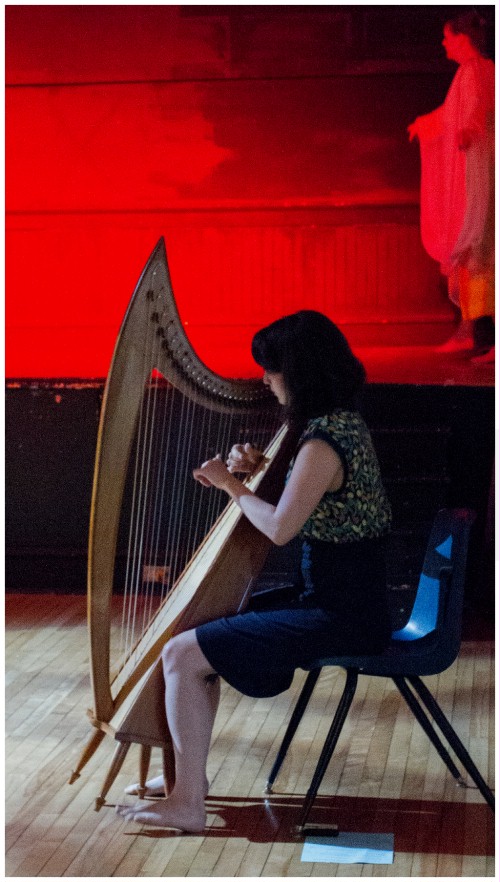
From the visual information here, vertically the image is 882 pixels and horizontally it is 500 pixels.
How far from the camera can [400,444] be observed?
445cm

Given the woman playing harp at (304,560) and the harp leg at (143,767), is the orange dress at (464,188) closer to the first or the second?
the woman playing harp at (304,560)

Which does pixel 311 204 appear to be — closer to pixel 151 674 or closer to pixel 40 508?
pixel 40 508

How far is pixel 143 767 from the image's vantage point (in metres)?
2.75

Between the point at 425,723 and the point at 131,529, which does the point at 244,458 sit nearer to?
the point at 131,529

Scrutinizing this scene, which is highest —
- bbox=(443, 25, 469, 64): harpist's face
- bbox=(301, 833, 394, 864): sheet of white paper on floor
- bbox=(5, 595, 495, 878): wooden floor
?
bbox=(443, 25, 469, 64): harpist's face

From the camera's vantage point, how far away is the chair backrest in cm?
263

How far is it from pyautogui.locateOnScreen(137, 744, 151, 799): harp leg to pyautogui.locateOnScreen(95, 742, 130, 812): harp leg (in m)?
0.11

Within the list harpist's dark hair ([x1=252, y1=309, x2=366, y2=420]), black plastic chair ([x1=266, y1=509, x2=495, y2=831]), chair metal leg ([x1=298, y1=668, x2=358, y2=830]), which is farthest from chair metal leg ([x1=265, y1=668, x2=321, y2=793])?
harpist's dark hair ([x1=252, y1=309, x2=366, y2=420])

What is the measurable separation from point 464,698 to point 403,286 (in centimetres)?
328

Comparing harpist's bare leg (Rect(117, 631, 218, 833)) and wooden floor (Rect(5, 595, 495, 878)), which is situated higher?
harpist's bare leg (Rect(117, 631, 218, 833))

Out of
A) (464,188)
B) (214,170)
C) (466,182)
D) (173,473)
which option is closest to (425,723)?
(173,473)

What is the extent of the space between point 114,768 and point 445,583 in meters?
0.83

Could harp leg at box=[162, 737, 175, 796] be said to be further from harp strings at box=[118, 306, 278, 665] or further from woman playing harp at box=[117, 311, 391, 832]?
harp strings at box=[118, 306, 278, 665]

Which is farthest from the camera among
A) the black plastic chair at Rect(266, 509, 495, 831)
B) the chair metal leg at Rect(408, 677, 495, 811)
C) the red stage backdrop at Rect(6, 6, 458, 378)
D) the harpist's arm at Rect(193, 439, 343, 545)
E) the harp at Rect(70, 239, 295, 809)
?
the red stage backdrop at Rect(6, 6, 458, 378)
